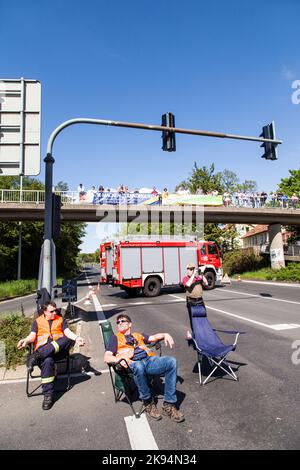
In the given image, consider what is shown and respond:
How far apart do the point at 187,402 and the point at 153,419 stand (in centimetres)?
66

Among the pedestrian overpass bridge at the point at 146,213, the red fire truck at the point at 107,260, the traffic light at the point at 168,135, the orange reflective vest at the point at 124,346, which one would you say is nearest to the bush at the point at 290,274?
the pedestrian overpass bridge at the point at 146,213

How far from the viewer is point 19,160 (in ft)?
21.3

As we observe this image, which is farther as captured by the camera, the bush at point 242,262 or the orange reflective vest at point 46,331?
the bush at point 242,262

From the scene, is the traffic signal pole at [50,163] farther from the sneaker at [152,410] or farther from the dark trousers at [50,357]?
the sneaker at [152,410]

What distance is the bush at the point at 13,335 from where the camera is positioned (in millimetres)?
6004

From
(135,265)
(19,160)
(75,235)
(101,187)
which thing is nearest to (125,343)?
(19,160)

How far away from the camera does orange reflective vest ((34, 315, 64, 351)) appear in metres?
4.88

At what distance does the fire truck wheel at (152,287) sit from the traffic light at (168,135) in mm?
10352

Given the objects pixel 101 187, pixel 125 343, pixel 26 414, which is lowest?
pixel 26 414

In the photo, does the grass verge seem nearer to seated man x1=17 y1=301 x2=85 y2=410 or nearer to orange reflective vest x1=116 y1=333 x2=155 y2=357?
orange reflective vest x1=116 y1=333 x2=155 y2=357

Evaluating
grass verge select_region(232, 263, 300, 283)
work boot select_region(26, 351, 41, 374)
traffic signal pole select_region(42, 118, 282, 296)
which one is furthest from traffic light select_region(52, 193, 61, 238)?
grass verge select_region(232, 263, 300, 283)

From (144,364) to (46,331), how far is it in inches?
69.8

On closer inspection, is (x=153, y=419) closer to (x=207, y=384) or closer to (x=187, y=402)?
(x=187, y=402)
